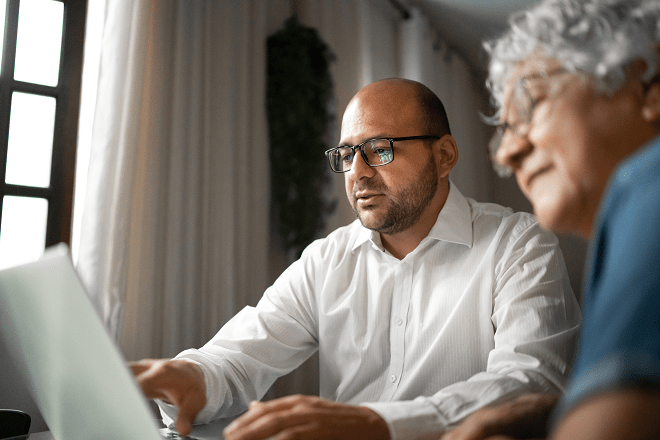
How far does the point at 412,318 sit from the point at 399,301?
6cm

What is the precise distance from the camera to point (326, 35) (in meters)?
2.99

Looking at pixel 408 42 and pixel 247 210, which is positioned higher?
pixel 408 42

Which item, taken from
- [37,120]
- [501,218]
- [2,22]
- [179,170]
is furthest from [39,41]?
[501,218]

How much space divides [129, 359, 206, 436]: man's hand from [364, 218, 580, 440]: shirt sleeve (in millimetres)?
443

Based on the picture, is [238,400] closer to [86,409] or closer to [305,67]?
[86,409]

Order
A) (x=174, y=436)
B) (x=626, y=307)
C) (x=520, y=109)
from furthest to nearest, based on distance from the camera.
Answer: (x=174, y=436) → (x=520, y=109) → (x=626, y=307)

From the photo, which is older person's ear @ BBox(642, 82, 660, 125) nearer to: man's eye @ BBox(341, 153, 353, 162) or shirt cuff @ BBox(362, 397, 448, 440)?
shirt cuff @ BBox(362, 397, 448, 440)

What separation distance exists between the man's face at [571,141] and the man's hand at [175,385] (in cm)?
77

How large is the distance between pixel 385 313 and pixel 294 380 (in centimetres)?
143

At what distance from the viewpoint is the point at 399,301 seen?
4.61 ft

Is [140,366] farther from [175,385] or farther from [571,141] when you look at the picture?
[571,141]

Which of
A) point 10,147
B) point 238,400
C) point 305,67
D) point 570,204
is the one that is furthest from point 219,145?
point 570,204

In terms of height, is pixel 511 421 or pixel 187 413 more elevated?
pixel 511 421

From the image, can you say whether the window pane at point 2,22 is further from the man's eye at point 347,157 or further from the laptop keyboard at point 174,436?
the laptop keyboard at point 174,436
